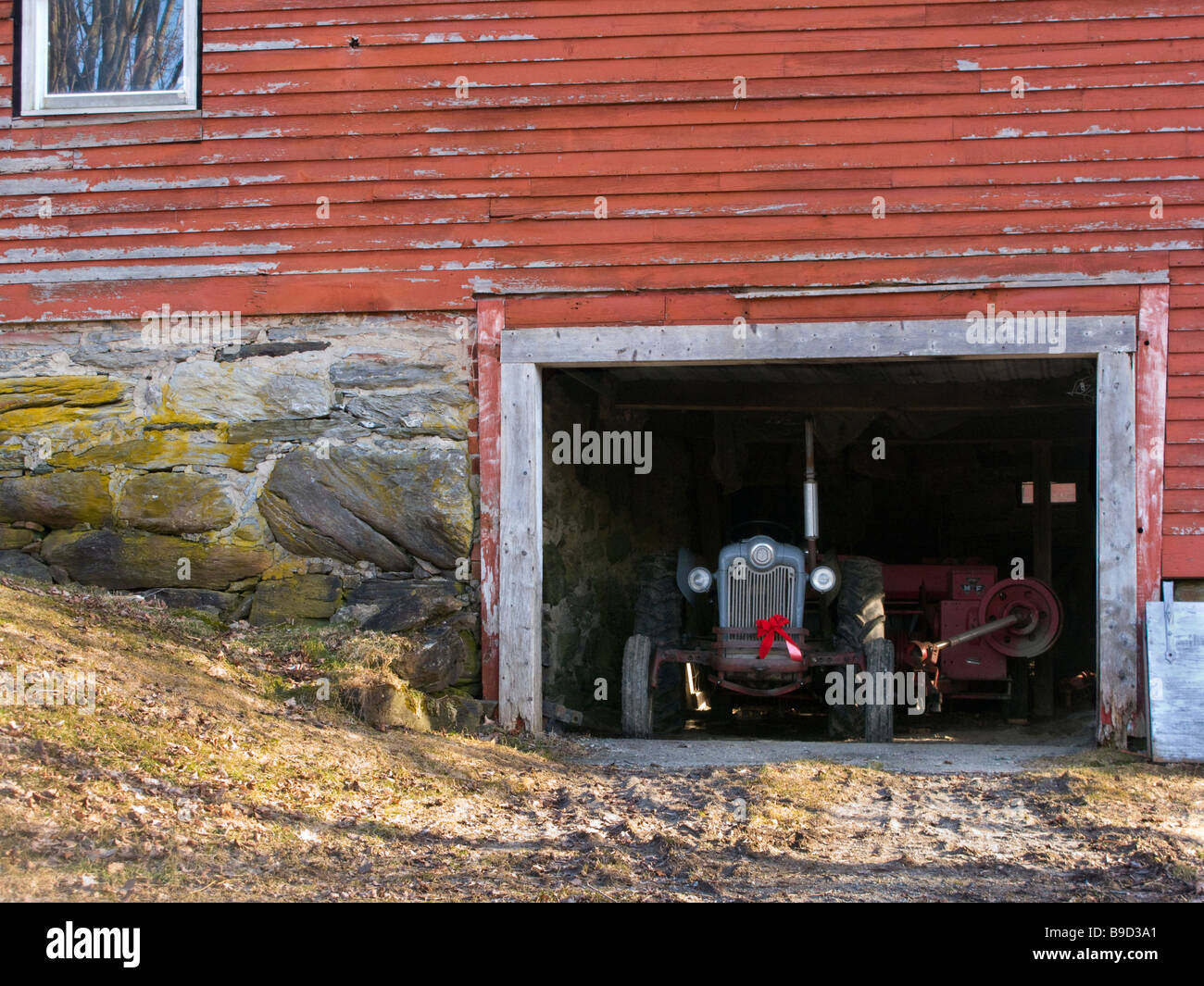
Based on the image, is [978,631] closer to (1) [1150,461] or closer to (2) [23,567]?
(1) [1150,461]

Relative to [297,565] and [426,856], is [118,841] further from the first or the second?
[297,565]

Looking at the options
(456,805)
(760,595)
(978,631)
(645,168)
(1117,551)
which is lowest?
(456,805)

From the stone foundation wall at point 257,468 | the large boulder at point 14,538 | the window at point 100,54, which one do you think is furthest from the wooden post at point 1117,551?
the large boulder at point 14,538

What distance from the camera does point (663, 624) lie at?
796 cm

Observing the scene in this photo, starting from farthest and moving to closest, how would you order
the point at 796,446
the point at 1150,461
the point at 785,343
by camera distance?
the point at 796,446 → the point at 785,343 → the point at 1150,461

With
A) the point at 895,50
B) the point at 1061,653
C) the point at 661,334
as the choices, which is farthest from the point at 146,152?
the point at 1061,653

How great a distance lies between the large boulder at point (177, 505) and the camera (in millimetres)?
6770

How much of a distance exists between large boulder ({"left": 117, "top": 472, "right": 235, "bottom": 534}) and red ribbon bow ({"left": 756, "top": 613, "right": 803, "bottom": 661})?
3284 mm

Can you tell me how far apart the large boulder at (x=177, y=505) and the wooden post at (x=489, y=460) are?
152cm

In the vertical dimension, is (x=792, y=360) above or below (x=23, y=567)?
above

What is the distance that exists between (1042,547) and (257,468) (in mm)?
6849

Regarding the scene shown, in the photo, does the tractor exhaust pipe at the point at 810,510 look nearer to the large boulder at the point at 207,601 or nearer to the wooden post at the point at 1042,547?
the wooden post at the point at 1042,547

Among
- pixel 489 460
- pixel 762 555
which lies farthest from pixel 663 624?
pixel 489 460

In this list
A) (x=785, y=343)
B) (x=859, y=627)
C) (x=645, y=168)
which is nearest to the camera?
(x=785, y=343)
